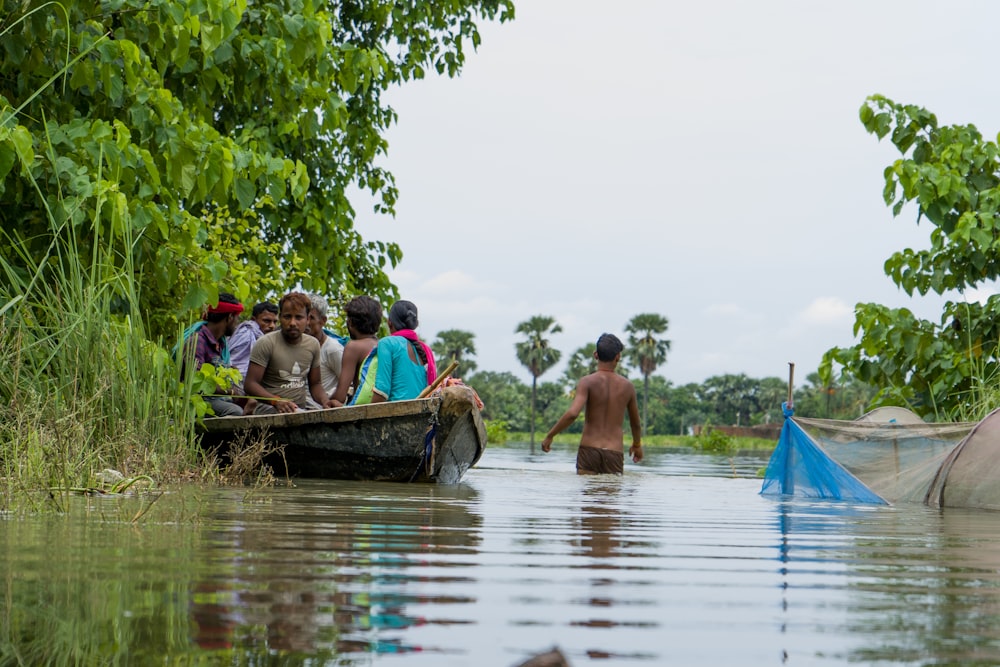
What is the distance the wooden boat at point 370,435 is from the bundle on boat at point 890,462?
256cm

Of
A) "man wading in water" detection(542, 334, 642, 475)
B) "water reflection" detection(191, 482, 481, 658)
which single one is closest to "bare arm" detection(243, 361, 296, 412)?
"man wading in water" detection(542, 334, 642, 475)

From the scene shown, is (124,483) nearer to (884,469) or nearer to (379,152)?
(884,469)

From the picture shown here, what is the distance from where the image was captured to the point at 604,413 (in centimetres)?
1187

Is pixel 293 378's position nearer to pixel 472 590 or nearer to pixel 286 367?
pixel 286 367

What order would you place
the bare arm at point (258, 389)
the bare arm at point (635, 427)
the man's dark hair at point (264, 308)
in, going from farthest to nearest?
1. the bare arm at point (635, 427)
2. the man's dark hair at point (264, 308)
3. the bare arm at point (258, 389)

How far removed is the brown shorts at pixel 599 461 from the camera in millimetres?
11992

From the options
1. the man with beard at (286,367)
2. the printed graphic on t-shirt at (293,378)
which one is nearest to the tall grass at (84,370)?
the man with beard at (286,367)

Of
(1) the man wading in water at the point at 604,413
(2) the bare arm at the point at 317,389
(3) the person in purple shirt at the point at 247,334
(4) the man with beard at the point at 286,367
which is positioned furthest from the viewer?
(1) the man wading in water at the point at 604,413

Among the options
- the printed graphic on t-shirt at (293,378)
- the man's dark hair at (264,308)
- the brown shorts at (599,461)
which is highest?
the man's dark hair at (264,308)

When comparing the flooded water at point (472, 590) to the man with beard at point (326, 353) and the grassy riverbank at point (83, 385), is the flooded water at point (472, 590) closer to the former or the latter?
the grassy riverbank at point (83, 385)

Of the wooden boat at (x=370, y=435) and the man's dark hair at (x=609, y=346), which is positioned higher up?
the man's dark hair at (x=609, y=346)

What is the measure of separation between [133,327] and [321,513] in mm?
2227

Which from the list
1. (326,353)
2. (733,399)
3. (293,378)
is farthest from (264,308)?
(733,399)

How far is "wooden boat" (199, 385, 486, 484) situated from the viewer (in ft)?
31.0
